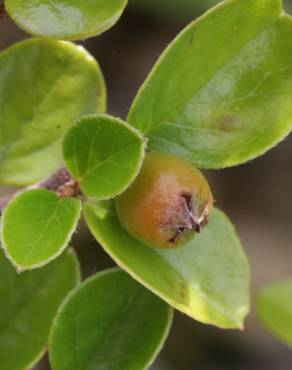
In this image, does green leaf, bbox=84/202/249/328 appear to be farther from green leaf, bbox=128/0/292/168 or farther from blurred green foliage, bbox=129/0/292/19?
blurred green foliage, bbox=129/0/292/19

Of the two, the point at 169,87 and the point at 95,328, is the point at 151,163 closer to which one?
the point at 169,87

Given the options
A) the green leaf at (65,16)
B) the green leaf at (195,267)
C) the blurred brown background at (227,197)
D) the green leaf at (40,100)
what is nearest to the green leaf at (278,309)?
the green leaf at (195,267)

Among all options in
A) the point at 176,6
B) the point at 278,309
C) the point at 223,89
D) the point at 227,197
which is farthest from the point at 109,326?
the point at 227,197

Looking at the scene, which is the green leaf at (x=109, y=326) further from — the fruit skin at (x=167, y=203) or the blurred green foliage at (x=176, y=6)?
the blurred green foliage at (x=176, y=6)

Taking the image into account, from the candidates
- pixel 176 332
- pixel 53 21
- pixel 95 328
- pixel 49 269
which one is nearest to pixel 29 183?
pixel 49 269

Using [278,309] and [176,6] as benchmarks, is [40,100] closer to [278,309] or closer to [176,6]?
[278,309]

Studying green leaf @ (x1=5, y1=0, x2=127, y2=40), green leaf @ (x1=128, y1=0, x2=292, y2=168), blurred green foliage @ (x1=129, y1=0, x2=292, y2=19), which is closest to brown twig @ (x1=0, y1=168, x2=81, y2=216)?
green leaf @ (x1=128, y1=0, x2=292, y2=168)
